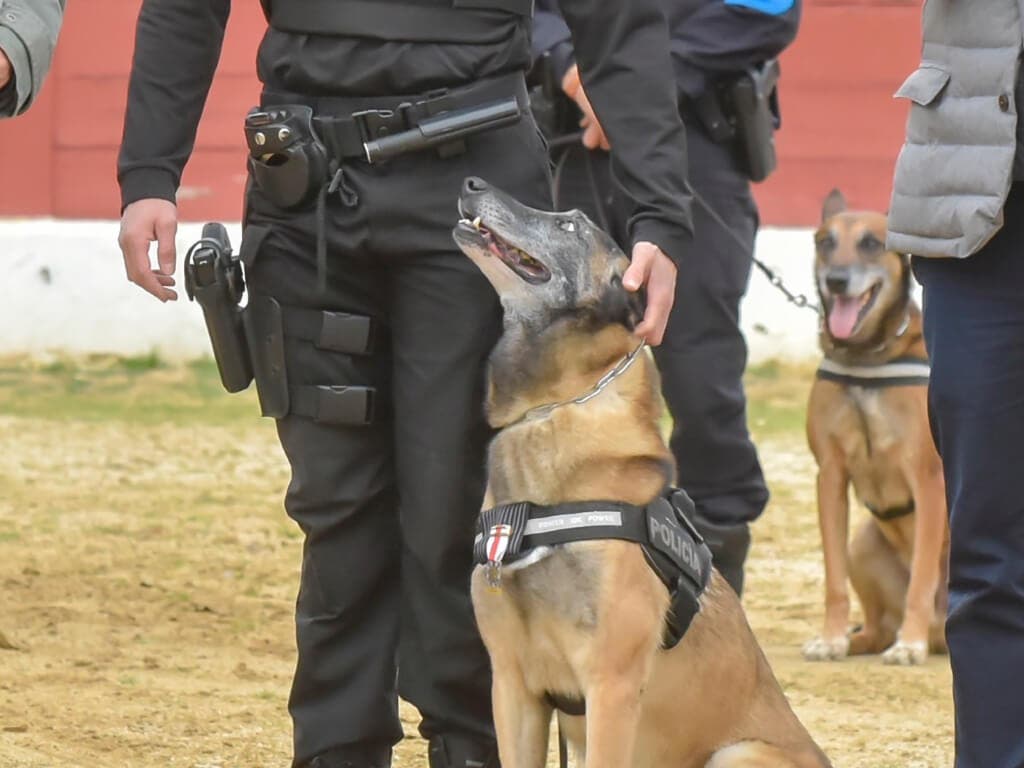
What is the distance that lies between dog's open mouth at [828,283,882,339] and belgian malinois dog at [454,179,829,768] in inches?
99.7

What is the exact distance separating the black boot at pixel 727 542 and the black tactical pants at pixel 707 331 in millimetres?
37

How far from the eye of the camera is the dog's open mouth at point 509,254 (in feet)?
10.8

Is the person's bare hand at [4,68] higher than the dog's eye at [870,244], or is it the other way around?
the person's bare hand at [4,68]

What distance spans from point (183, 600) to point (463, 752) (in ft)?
8.06

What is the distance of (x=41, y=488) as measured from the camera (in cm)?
765

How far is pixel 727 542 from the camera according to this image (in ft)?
17.0

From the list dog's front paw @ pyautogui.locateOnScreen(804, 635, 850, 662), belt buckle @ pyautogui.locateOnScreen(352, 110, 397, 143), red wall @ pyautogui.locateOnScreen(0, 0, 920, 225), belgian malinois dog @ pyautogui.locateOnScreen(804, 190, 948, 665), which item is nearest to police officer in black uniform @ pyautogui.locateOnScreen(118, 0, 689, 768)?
belt buckle @ pyautogui.locateOnScreen(352, 110, 397, 143)

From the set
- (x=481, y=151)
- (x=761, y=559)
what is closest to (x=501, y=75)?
(x=481, y=151)

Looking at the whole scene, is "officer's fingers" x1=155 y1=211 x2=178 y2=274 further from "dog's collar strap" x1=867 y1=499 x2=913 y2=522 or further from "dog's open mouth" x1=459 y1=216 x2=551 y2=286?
"dog's collar strap" x1=867 y1=499 x2=913 y2=522

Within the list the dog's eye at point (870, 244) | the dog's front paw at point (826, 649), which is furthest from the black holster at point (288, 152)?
the dog's eye at point (870, 244)

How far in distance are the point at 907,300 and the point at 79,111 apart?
6.79 m

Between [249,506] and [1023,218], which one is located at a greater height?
[1023,218]

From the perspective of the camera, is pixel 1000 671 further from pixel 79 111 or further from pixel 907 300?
pixel 79 111

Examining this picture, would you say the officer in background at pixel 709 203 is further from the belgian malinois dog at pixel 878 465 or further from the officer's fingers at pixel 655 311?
the officer's fingers at pixel 655 311
